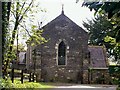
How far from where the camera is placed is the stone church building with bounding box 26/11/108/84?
1692 centimetres

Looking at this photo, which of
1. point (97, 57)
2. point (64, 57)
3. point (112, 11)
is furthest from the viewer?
point (97, 57)

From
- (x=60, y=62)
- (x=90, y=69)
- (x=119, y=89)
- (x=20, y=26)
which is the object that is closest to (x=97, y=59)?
(x=90, y=69)

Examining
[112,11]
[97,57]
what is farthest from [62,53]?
[112,11]

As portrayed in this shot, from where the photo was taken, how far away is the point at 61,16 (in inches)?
677

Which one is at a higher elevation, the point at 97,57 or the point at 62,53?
the point at 62,53

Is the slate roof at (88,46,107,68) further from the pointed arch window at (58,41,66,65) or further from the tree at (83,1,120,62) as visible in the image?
the tree at (83,1,120,62)

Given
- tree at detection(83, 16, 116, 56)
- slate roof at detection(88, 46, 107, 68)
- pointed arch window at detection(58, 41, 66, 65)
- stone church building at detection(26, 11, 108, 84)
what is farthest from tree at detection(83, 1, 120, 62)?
tree at detection(83, 16, 116, 56)

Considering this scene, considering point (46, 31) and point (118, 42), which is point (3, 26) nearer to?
point (118, 42)

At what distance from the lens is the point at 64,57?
1727 cm

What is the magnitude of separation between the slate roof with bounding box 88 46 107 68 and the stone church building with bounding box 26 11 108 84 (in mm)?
181

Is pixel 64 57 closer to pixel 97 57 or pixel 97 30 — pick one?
pixel 97 57

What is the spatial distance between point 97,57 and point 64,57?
2.33 meters

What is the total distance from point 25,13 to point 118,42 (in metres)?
7.09

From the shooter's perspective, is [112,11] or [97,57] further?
[97,57]
